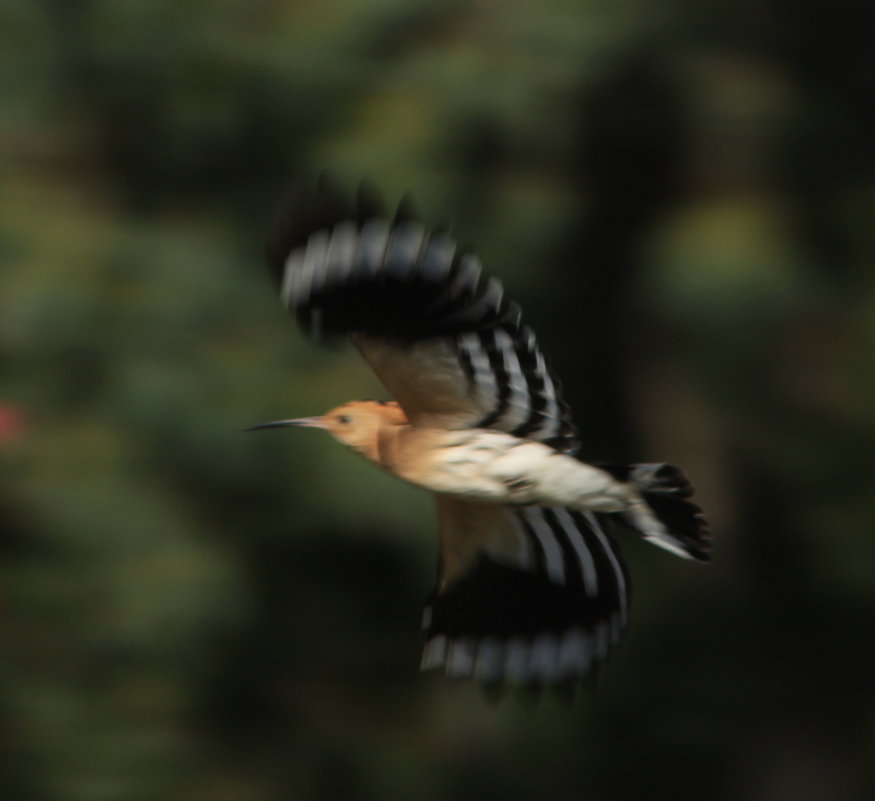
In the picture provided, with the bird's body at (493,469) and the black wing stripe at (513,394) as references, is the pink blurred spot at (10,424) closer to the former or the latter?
the bird's body at (493,469)

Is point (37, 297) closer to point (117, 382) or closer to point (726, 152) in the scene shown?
point (117, 382)

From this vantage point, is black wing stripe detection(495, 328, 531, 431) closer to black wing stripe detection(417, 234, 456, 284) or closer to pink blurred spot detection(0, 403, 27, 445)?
black wing stripe detection(417, 234, 456, 284)

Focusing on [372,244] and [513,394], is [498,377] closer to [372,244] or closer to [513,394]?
[513,394]

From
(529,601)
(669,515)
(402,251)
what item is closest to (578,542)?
(529,601)

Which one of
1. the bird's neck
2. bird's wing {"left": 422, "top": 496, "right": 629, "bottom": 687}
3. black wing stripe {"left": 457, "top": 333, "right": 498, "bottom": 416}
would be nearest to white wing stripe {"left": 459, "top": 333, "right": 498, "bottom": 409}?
black wing stripe {"left": 457, "top": 333, "right": 498, "bottom": 416}

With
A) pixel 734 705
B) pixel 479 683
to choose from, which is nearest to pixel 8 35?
pixel 479 683

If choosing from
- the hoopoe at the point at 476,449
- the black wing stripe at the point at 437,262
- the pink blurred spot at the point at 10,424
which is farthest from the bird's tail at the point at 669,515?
the pink blurred spot at the point at 10,424
